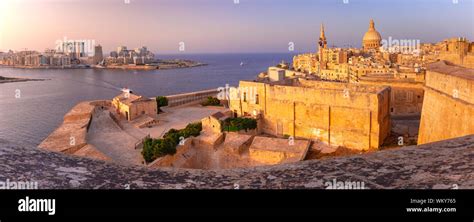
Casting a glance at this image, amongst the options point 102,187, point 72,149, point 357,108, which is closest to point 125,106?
point 72,149

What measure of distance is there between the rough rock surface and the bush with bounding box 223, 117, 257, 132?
48.8ft

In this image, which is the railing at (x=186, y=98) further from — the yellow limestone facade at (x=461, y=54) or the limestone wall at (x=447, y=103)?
the limestone wall at (x=447, y=103)

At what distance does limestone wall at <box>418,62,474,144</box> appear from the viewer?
7238 mm

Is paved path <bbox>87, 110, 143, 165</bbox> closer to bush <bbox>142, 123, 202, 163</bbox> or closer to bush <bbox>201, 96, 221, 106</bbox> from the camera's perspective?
bush <bbox>142, 123, 202, 163</bbox>

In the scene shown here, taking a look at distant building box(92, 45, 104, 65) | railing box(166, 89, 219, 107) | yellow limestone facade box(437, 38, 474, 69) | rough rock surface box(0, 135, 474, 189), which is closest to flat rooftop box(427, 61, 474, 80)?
yellow limestone facade box(437, 38, 474, 69)

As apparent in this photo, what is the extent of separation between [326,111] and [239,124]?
393cm

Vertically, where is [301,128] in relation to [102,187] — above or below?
below

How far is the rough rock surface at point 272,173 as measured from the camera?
2.11m

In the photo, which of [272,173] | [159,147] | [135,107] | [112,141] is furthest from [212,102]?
[272,173]

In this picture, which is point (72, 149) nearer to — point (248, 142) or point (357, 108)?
point (248, 142)
